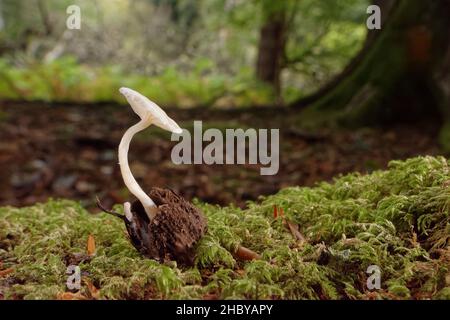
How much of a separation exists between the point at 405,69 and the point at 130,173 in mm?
4810

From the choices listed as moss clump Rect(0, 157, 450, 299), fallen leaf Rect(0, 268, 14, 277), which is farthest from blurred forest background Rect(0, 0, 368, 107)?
fallen leaf Rect(0, 268, 14, 277)

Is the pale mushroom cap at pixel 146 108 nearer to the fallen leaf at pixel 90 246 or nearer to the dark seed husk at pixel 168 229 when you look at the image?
the dark seed husk at pixel 168 229

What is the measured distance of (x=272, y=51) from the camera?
956cm

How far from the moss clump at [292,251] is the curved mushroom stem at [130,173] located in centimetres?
19

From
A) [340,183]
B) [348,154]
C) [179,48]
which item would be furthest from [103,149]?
[179,48]

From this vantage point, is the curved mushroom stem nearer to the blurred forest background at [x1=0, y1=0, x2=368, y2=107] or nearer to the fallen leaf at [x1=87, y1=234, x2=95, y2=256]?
the fallen leaf at [x1=87, y1=234, x2=95, y2=256]

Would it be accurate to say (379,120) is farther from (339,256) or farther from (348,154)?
(339,256)

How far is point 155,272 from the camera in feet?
5.24

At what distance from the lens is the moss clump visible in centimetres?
156

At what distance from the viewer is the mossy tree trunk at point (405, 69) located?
5.51m

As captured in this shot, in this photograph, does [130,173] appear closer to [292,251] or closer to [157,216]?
[157,216]

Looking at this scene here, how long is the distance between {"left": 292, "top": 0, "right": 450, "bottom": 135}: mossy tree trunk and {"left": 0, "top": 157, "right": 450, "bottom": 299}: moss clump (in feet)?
12.2

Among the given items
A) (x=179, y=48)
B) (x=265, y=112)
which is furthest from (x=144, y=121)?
(x=179, y=48)
